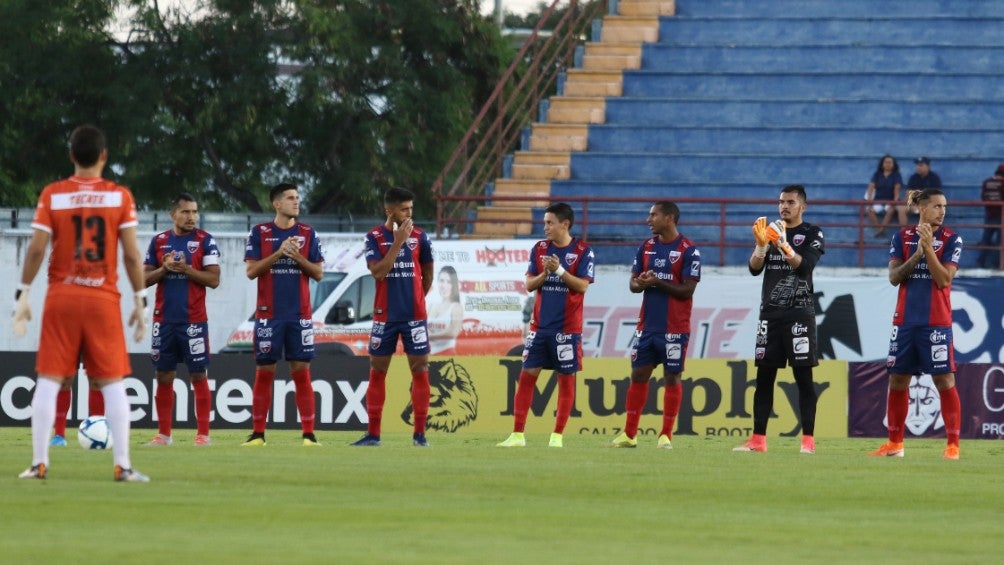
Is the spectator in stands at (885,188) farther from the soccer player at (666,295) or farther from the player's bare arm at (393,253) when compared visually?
the player's bare arm at (393,253)

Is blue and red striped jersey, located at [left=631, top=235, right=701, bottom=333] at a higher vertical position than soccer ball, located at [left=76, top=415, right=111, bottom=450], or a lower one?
higher

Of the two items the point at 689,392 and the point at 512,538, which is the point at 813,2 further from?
the point at 512,538

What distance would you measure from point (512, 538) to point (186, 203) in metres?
8.01

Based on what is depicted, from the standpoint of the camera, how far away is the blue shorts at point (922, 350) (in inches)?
580

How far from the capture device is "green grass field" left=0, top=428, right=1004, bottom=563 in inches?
321

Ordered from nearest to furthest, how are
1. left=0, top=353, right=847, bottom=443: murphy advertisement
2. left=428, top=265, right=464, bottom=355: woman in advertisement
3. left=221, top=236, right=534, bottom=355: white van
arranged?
left=0, top=353, right=847, bottom=443: murphy advertisement
left=221, top=236, right=534, bottom=355: white van
left=428, top=265, right=464, bottom=355: woman in advertisement

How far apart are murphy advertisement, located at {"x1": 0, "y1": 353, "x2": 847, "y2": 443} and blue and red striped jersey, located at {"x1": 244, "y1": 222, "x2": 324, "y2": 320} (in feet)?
21.7

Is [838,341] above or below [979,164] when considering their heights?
below

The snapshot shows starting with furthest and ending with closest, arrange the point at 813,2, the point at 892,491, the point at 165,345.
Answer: the point at 813,2, the point at 165,345, the point at 892,491

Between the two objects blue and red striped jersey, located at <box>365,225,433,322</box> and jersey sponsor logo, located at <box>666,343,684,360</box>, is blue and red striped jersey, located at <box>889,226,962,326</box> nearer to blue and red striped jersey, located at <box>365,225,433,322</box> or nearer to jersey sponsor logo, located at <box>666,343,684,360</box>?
jersey sponsor logo, located at <box>666,343,684,360</box>

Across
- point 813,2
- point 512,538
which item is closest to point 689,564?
point 512,538

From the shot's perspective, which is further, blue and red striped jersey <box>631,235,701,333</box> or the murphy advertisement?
the murphy advertisement

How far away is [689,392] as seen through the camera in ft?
72.6

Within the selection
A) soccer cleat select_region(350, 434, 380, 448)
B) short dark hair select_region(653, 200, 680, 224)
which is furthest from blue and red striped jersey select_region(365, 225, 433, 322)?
short dark hair select_region(653, 200, 680, 224)
